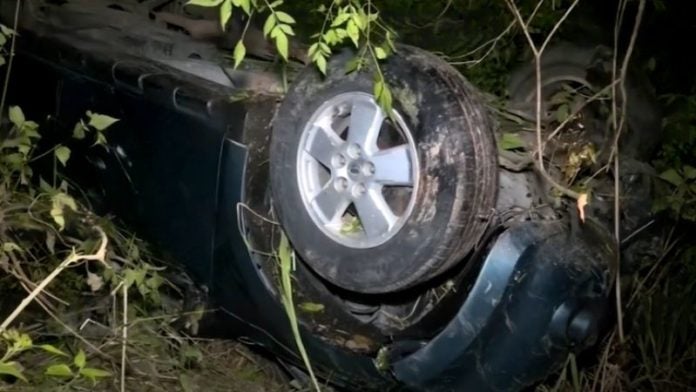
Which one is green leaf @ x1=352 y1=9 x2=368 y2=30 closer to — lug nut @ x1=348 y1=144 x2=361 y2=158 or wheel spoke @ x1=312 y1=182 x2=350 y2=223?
lug nut @ x1=348 y1=144 x2=361 y2=158

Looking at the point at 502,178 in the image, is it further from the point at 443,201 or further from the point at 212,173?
the point at 212,173

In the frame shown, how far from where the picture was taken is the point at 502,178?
291 cm

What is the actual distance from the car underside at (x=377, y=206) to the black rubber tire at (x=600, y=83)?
14 mm

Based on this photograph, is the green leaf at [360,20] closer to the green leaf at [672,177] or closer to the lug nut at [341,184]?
the lug nut at [341,184]

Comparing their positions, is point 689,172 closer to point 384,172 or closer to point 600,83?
point 600,83

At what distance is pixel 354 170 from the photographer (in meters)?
2.84

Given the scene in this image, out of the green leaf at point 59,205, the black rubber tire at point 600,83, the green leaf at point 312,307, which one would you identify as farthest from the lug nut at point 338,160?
the black rubber tire at point 600,83

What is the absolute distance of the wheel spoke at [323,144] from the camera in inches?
113

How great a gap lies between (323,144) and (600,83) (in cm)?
129

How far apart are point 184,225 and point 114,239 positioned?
342 mm

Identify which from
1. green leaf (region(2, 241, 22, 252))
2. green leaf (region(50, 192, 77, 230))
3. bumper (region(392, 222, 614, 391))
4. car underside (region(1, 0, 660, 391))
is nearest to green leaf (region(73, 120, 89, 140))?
car underside (region(1, 0, 660, 391))

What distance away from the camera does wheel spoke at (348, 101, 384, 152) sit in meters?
2.79

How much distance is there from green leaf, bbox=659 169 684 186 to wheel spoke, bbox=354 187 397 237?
3.34ft

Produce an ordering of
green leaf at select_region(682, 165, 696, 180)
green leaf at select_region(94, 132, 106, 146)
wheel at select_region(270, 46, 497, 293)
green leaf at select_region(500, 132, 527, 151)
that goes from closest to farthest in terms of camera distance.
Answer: wheel at select_region(270, 46, 497, 293)
green leaf at select_region(500, 132, 527, 151)
green leaf at select_region(682, 165, 696, 180)
green leaf at select_region(94, 132, 106, 146)
